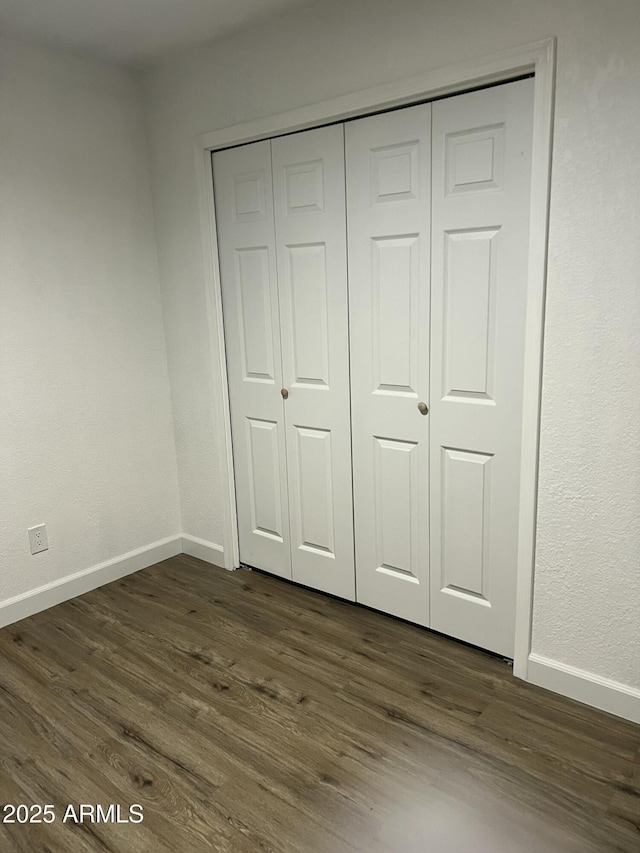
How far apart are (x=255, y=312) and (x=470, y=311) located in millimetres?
1016

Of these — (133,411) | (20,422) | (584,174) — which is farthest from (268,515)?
(584,174)

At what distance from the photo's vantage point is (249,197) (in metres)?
2.70

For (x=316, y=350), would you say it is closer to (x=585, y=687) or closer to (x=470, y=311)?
(x=470, y=311)

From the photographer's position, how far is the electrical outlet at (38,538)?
9.08 feet

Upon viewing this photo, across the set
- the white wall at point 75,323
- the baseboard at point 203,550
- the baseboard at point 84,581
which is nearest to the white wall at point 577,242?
the white wall at point 75,323

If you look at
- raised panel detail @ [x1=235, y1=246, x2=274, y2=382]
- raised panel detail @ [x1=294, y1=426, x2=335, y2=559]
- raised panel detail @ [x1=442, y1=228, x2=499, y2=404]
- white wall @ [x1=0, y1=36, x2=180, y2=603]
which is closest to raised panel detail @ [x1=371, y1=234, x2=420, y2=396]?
raised panel detail @ [x1=442, y1=228, x2=499, y2=404]

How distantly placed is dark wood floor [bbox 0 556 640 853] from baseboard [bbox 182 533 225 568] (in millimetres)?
503

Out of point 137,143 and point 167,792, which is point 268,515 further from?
point 137,143

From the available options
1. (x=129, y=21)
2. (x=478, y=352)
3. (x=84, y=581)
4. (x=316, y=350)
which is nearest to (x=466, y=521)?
(x=478, y=352)

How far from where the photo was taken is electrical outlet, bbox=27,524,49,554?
9.08 feet

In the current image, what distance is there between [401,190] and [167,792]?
2.02 metres

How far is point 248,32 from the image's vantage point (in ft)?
8.13

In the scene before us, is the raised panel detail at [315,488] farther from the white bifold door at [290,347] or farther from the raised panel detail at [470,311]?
the raised panel detail at [470,311]

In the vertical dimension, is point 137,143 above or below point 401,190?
above
